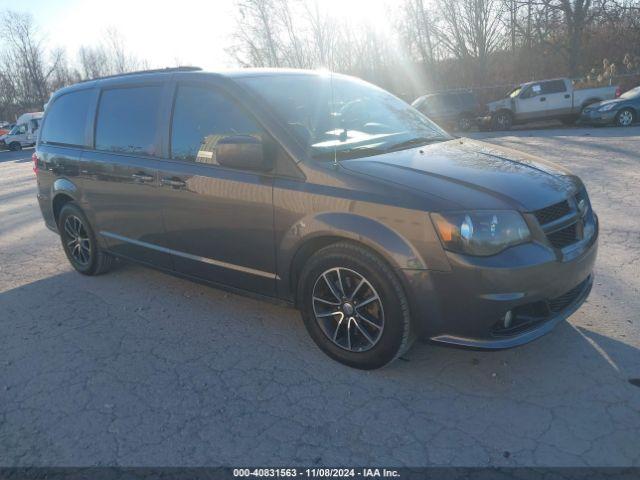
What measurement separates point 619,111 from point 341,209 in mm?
17213

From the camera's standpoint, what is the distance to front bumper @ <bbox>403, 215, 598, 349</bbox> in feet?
8.80

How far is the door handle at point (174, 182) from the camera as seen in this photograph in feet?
12.5

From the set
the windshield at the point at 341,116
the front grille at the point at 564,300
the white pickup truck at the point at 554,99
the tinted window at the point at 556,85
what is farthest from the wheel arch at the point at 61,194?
the tinted window at the point at 556,85

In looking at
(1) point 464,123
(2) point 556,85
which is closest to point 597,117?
(2) point 556,85

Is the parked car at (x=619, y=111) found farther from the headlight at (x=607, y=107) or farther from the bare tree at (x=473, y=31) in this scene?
the bare tree at (x=473, y=31)

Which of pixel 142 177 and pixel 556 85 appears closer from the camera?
pixel 142 177

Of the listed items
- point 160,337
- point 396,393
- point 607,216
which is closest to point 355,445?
point 396,393

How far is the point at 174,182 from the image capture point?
12.6ft

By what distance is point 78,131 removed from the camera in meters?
4.94

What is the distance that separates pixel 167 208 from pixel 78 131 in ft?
5.61

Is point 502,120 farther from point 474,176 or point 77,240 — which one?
point 474,176

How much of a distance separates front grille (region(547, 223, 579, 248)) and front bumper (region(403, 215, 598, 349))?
5cm

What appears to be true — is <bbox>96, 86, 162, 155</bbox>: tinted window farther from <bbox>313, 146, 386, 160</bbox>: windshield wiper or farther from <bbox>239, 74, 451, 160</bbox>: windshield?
<bbox>313, 146, 386, 160</bbox>: windshield wiper

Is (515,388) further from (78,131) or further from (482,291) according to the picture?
(78,131)
